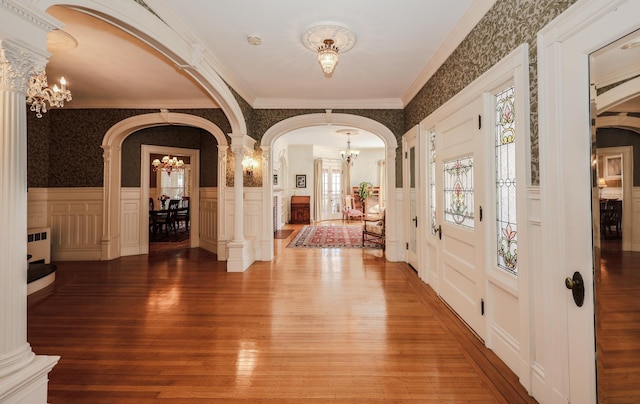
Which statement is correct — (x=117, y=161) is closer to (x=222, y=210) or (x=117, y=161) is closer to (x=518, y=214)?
(x=222, y=210)

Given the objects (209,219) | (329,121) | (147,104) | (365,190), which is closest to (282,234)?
(209,219)

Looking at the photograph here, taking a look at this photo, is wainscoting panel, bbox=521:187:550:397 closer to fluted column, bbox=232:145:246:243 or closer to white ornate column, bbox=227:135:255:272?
white ornate column, bbox=227:135:255:272

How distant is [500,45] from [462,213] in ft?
5.03

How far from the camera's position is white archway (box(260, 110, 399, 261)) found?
5.55 metres

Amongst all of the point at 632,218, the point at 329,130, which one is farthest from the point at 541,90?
the point at 329,130

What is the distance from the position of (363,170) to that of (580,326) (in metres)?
12.0

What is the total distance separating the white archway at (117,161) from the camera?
571cm

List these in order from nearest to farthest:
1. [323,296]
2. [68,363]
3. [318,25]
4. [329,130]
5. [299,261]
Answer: [68,363]
[318,25]
[323,296]
[299,261]
[329,130]

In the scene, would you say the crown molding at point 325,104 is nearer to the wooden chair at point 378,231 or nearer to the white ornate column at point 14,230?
the wooden chair at point 378,231

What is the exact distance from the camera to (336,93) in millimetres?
5121

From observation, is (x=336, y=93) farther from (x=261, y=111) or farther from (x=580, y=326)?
(x=580, y=326)

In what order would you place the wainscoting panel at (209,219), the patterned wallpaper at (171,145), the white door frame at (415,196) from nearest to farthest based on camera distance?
1. the white door frame at (415,196)
2. the patterned wallpaper at (171,145)
3. the wainscoting panel at (209,219)

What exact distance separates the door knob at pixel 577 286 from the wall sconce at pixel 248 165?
489 centimetres

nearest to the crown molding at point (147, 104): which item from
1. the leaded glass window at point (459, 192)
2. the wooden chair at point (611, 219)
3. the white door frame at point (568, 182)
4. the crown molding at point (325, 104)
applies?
the crown molding at point (325, 104)
